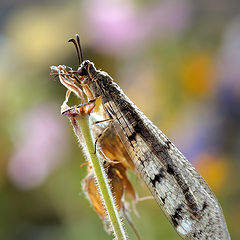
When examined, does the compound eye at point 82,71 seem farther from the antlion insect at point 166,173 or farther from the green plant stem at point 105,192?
the green plant stem at point 105,192

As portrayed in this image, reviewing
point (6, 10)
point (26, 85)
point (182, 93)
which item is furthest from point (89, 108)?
point (6, 10)

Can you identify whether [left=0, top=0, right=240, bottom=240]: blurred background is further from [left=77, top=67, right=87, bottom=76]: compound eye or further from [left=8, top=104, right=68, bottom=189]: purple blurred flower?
[left=77, top=67, right=87, bottom=76]: compound eye

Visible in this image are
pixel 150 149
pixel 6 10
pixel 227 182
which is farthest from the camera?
pixel 6 10

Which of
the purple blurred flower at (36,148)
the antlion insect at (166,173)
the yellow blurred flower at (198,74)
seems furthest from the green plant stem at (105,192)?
the yellow blurred flower at (198,74)

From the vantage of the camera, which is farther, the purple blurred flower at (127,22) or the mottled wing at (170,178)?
the purple blurred flower at (127,22)

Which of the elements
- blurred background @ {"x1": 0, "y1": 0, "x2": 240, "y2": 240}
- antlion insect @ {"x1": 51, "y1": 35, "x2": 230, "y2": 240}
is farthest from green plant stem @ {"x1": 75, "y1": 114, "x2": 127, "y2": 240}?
blurred background @ {"x1": 0, "y1": 0, "x2": 240, "y2": 240}

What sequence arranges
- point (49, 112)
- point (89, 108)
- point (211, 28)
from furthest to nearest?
point (211, 28) → point (49, 112) → point (89, 108)

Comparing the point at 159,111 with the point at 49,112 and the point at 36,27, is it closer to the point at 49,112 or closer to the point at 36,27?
the point at 49,112
